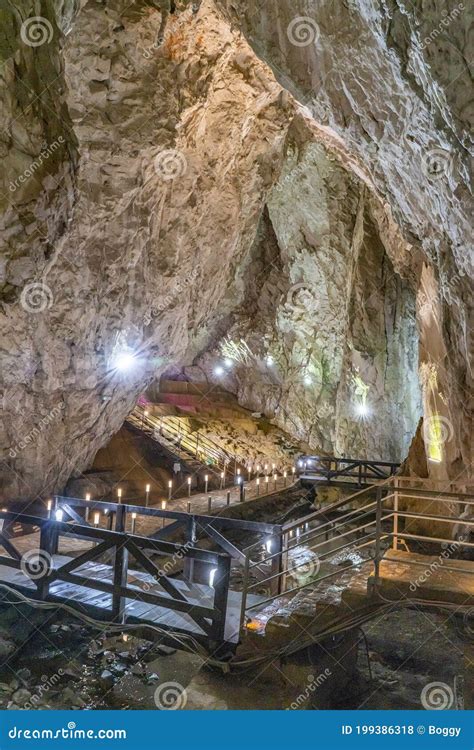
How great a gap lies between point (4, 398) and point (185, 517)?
656 cm

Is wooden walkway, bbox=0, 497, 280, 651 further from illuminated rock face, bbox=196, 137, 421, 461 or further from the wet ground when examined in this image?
illuminated rock face, bbox=196, 137, 421, 461

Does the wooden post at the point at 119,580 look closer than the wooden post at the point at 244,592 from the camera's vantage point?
No

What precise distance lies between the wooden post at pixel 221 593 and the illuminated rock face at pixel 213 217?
4.74 metres

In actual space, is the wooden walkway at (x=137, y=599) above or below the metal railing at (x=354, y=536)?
below

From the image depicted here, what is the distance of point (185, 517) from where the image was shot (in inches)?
288

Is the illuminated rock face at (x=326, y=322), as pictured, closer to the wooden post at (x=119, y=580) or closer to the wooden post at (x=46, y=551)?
the wooden post at (x=119, y=580)

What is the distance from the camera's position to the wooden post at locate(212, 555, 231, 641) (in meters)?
5.50

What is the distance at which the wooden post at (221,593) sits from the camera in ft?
18.0

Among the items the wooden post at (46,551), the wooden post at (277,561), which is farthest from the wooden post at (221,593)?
the wooden post at (46,551)

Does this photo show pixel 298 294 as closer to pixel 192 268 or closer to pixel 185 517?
pixel 192 268

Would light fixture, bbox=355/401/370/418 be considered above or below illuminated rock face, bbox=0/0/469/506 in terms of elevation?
below

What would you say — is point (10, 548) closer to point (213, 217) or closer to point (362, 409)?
point (213, 217)

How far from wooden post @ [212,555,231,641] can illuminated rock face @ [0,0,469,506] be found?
4.74m

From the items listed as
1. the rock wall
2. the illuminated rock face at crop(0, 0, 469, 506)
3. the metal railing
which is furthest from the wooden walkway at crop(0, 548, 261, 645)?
the illuminated rock face at crop(0, 0, 469, 506)
